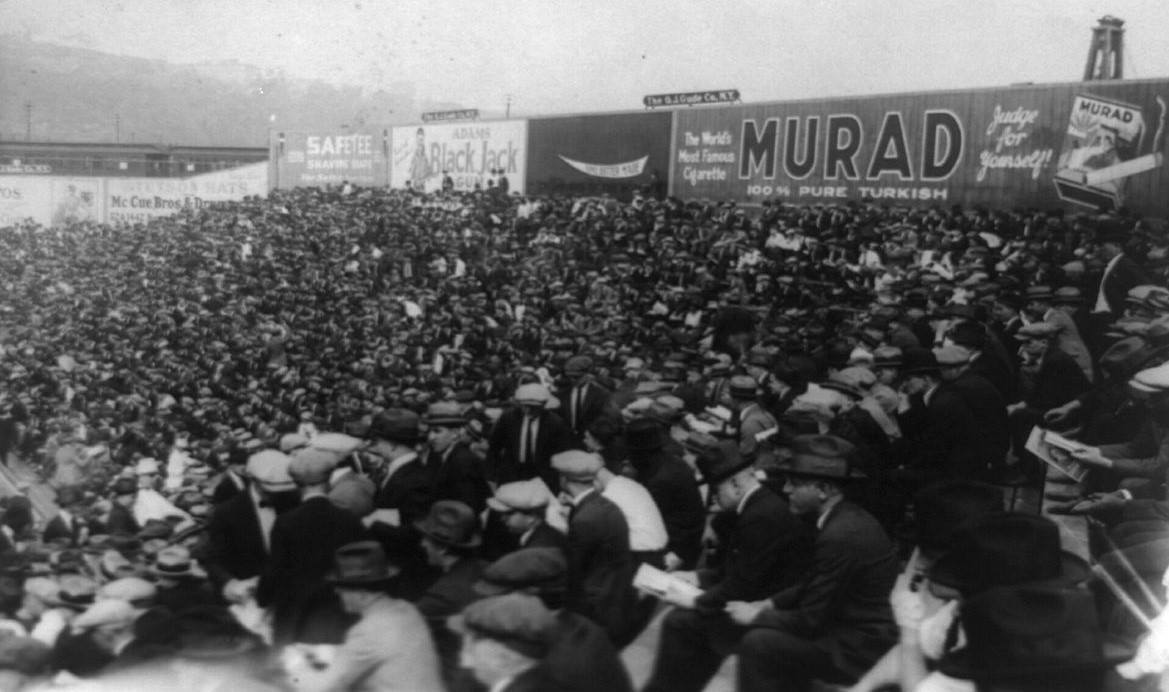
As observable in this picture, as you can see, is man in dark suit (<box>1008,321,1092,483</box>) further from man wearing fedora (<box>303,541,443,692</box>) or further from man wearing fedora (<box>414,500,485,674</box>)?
man wearing fedora (<box>303,541,443,692</box>)

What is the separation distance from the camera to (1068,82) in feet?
45.0

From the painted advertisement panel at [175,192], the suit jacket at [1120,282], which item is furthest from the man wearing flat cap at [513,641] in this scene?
the painted advertisement panel at [175,192]

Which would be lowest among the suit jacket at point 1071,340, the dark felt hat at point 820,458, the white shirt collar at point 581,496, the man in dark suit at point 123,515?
the man in dark suit at point 123,515

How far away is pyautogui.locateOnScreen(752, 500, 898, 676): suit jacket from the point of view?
360cm

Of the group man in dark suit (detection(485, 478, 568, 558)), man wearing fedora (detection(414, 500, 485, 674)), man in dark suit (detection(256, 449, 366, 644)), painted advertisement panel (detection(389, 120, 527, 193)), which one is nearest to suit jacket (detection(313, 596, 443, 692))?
man wearing fedora (detection(414, 500, 485, 674))

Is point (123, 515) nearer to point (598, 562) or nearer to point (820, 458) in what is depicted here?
point (598, 562)

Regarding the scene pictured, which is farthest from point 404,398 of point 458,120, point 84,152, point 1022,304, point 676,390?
point 84,152

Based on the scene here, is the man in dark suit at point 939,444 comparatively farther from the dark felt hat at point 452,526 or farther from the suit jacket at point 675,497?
the dark felt hat at point 452,526

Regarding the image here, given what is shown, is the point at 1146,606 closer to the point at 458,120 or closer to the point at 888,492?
the point at 888,492

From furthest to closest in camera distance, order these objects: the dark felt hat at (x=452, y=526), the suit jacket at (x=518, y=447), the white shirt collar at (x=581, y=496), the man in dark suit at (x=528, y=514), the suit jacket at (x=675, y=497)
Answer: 1. the suit jacket at (x=518, y=447)
2. the suit jacket at (x=675, y=497)
3. the white shirt collar at (x=581, y=496)
4. the man in dark suit at (x=528, y=514)
5. the dark felt hat at (x=452, y=526)

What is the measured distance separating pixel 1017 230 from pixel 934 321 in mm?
4015

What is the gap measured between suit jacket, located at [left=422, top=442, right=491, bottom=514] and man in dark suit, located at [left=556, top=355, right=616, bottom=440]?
1.08 meters

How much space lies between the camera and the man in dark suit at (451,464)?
16.1 feet

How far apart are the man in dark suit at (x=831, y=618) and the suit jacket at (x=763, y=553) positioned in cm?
14
